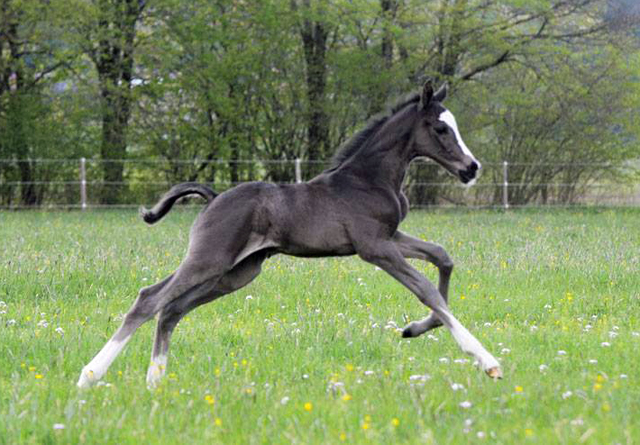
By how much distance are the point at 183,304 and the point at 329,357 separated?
1.01 metres

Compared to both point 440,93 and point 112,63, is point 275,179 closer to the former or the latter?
point 112,63

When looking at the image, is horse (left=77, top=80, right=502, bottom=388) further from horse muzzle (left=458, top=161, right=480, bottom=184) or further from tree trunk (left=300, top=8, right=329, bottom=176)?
tree trunk (left=300, top=8, right=329, bottom=176)

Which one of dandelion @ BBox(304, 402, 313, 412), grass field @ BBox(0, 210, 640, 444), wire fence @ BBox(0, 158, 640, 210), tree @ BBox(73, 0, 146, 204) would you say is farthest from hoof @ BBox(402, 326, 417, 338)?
tree @ BBox(73, 0, 146, 204)

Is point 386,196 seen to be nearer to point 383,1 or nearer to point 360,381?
point 360,381

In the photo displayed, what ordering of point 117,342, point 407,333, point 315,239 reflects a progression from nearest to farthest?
point 117,342, point 315,239, point 407,333

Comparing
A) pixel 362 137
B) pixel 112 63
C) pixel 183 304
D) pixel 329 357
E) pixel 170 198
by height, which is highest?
pixel 112 63

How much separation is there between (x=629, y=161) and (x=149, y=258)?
24.9 meters

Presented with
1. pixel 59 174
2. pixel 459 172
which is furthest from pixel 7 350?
pixel 59 174

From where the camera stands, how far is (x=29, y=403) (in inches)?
195

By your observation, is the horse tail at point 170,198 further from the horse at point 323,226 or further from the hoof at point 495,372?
the hoof at point 495,372

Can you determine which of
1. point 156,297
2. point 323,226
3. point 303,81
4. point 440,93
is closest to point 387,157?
point 440,93

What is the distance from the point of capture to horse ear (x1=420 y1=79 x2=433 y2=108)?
20.9 feet

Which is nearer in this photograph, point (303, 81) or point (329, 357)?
point (329, 357)

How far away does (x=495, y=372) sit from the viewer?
17.6 ft
